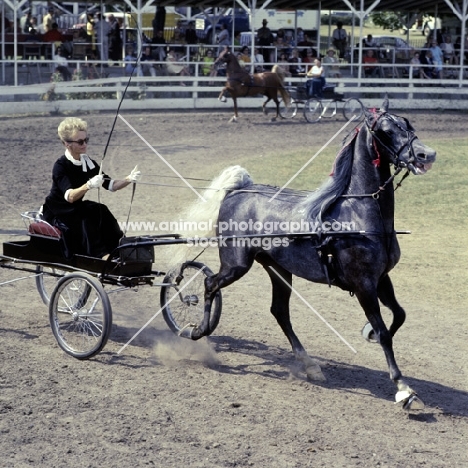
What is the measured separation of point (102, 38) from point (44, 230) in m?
20.6

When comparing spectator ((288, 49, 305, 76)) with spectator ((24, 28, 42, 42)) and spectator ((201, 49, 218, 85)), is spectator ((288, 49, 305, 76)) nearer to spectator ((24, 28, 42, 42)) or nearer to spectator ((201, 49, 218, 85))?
spectator ((201, 49, 218, 85))

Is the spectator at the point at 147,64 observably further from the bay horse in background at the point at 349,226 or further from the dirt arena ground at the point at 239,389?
the bay horse in background at the point at 349,226

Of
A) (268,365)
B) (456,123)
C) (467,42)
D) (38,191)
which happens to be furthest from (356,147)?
(467,42)

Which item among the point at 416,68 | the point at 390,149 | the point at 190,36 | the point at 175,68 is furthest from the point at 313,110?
the point at 390,149

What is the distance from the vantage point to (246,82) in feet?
79.9

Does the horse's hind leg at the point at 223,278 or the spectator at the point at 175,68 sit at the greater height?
the spectator at the point at 175,68

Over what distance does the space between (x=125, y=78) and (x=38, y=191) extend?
1244 centimetres

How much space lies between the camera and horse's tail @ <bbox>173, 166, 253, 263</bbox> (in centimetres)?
696

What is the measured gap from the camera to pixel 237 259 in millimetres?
6781

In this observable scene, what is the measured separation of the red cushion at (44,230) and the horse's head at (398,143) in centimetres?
263

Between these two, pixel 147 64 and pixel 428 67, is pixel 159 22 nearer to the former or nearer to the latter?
pixel 147 64

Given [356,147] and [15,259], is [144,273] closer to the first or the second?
[15,259]

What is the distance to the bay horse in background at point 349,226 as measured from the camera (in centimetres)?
596

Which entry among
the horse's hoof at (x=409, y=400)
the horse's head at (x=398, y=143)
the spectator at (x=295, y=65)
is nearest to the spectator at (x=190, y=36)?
the spectator at (x=295, y=65)
